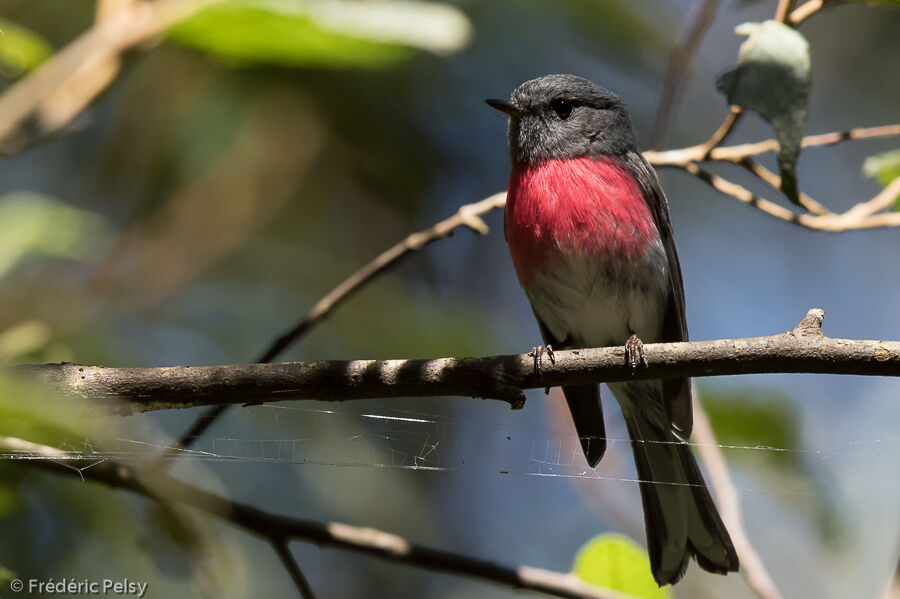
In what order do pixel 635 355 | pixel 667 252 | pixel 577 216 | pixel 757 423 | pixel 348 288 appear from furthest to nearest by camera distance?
Result: pixel 667 252
pixel 577 216
pixel 757 423
pixel 348 288
pixel 635 355

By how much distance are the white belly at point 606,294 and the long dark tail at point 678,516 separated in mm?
480

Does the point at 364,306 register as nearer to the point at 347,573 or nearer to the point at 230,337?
the point at 230,337

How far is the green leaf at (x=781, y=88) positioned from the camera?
1879 mm

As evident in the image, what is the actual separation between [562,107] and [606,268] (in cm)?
87

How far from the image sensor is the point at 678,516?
123 inches

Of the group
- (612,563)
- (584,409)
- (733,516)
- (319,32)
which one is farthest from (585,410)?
(319,32)

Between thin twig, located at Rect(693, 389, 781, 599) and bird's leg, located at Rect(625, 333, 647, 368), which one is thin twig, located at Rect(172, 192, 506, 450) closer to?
bird's leg, located at Rect(625, 333, 647, 368)

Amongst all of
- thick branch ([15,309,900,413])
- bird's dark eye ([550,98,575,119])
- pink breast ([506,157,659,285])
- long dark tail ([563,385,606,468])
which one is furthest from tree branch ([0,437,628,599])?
bird's dark eye ([550,98,575,119])

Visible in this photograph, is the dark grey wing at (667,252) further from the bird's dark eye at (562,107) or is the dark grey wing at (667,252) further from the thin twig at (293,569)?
the thin twig at (293,569)

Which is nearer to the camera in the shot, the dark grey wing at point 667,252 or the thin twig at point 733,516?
the thin twig at point 733,516

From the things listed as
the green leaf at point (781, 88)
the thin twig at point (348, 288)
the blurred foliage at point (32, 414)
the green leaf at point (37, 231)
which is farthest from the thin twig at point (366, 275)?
the blurred foliage at point (32, 414)

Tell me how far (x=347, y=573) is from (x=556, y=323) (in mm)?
2423

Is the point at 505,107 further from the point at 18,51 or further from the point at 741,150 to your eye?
the point at 18,51

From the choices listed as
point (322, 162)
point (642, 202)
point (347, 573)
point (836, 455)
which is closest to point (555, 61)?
point (322, 162)
